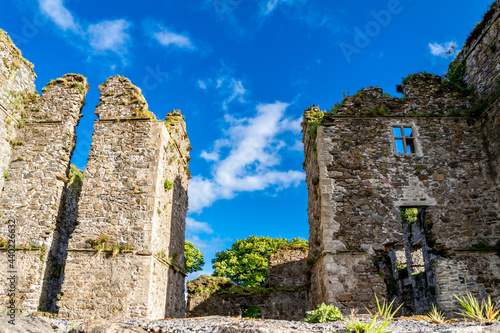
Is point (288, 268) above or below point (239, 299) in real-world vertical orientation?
above

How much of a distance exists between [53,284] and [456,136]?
17020mm

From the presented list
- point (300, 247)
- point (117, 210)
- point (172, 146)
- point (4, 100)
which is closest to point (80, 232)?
point (117, 210)

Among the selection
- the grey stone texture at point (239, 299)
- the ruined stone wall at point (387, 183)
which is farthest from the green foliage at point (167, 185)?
the grey stone texture at point (239, 299)

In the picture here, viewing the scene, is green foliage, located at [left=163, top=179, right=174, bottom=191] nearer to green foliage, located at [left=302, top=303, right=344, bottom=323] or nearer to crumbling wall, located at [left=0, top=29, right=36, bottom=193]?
crumbling wall, located at [left=0, top=29, right=36, bottom=193]

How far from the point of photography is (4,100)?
1563cm

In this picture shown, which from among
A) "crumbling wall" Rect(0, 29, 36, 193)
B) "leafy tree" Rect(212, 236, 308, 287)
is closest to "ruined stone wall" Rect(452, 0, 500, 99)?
"crumbling wall" Rect(0, 29, 36, 193)

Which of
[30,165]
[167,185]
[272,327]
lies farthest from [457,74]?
[30,165]

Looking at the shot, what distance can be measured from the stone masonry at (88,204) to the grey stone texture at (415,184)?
20.2 ft

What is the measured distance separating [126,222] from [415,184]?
11.0 meters

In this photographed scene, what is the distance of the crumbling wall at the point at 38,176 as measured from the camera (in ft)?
44.8

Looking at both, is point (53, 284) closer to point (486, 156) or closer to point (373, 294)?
point (373, 294)

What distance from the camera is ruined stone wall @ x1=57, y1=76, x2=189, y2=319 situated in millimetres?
12820

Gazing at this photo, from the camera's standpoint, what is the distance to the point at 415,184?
14234mm

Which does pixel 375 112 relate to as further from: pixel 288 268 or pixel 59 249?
pixel 59 249
